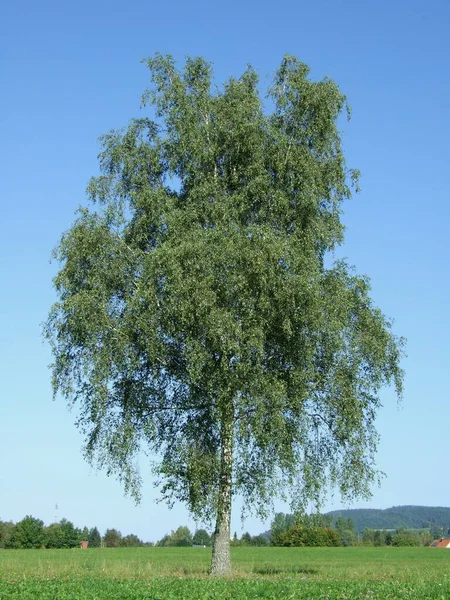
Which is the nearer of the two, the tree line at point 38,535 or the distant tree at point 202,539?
the tree line at point 38,535

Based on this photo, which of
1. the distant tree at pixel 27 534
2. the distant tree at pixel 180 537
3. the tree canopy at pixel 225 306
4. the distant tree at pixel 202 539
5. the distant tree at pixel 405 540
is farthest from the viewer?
the distant tree at pixel 180 537

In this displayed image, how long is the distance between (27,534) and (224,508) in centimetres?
8606

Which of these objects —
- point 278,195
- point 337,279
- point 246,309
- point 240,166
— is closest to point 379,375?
point 337,279

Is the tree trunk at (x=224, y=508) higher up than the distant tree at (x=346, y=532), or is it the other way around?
the distant tree at (x=346, y=532)

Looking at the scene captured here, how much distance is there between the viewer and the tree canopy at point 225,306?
2555cm

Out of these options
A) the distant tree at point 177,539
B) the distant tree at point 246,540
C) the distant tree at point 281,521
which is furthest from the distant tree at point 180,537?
the distant tree at point 281,521

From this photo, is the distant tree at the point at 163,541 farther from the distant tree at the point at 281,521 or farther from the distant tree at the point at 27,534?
the distant tree at the point at 281,521

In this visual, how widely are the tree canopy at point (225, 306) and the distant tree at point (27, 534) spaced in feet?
273

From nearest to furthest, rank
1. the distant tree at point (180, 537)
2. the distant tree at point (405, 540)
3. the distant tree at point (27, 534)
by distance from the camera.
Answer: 1. the distant tree at point (27, 534)
2. the distant tree at point (405, 540)
3. the distant tree at point (180, 537)

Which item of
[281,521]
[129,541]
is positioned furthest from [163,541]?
[281,521]

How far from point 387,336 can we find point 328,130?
8056 mm

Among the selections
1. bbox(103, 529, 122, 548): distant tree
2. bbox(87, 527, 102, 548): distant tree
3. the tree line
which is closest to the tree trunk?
the tree line

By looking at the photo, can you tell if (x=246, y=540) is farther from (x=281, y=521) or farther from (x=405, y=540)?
(x=281, y=521)

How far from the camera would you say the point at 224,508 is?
25969 millimetres
